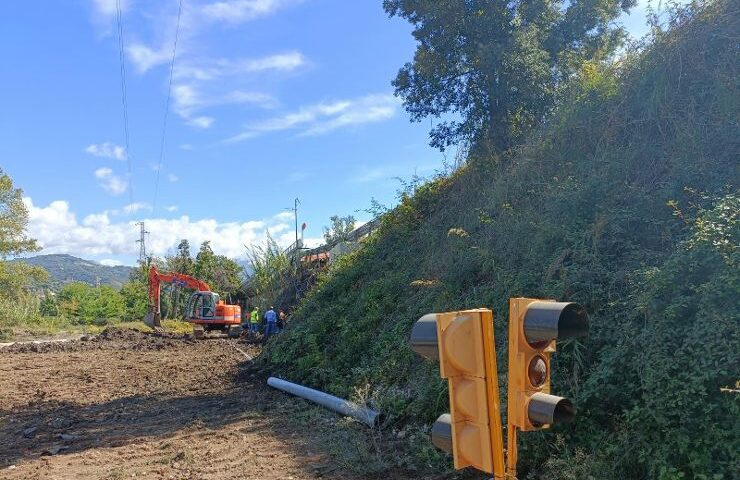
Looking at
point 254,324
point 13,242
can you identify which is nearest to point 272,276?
point 254,324

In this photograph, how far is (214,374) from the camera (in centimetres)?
1345

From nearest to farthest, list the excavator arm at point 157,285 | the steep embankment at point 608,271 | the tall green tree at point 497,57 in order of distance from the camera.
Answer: the steep embankment at point 608,271 < the tall green tree at point 497,57 < the excavator arm at point 157,285

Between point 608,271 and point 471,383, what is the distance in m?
4.17

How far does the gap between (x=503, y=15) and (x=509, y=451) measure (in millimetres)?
11872

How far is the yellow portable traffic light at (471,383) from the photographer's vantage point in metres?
2.62

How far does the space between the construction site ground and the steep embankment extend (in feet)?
3.14

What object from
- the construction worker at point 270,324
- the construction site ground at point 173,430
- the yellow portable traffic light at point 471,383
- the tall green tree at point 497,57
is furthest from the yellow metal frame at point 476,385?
the construction worker at point 270,324

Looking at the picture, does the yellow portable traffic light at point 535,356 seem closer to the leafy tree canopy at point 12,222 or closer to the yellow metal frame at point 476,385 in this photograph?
the yellow metal frame at point 476,385

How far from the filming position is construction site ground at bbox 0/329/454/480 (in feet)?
21.0

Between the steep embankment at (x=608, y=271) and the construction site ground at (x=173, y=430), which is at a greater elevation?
the steep embankment at (x=608, y=271)

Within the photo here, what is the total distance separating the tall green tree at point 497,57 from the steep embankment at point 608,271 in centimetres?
120

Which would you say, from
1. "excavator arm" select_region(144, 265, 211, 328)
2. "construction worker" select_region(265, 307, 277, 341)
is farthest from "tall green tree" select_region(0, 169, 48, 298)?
"construction worker" select_region(265, 307, 277, 341)

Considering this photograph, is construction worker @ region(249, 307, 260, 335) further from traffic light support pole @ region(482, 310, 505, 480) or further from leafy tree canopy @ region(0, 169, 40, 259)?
traffic light support pole @ region(482, 310, 505, 480)

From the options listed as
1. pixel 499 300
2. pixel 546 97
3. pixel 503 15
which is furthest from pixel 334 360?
pixel 503 15
